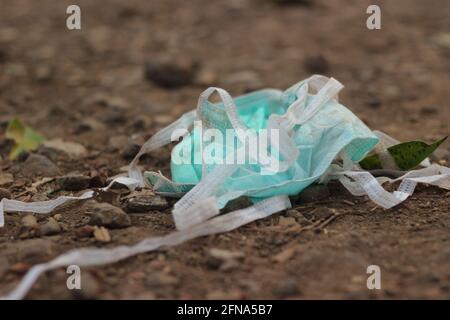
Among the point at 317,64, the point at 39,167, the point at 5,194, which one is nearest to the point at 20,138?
the point at 39,167

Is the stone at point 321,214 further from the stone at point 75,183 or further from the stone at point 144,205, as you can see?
the stone at point 75,183

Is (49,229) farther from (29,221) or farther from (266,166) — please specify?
(266,166)

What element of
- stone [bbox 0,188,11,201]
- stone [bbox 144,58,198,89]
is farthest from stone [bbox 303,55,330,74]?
A: stone [bbox 0,188,11,201]

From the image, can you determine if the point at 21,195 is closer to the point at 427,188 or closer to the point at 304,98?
the point at 304,98

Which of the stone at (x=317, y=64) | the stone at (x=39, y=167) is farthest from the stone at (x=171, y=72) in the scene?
the stone at (x=39, y=167)

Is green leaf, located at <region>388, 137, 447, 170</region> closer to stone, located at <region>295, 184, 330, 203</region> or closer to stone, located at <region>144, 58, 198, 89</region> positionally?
stone, located at <region>295, 184, 330, 203</region>

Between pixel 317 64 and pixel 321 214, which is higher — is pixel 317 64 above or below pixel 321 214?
above

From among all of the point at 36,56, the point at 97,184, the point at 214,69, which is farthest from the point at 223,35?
the point at 97,184
